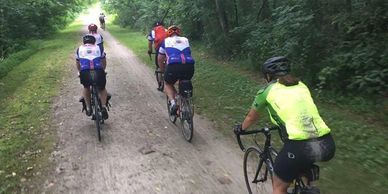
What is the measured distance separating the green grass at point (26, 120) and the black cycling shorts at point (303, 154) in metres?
4.30

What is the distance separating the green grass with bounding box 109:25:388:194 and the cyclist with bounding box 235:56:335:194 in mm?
2286

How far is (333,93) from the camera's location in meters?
10.5

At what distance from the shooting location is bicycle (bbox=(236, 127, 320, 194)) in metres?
3.98

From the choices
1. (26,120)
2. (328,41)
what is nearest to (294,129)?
(26,120)

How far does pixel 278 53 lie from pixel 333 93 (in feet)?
9.16

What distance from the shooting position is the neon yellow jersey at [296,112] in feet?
12.7

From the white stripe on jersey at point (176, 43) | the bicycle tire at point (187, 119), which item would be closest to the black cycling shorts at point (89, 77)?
the white stripe on jersey at point (176, 43)

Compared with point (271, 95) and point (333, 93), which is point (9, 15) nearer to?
point (333, 93)

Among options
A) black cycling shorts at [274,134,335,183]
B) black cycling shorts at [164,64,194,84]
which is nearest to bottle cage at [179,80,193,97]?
black cycling shorts at [164,64,194,84]

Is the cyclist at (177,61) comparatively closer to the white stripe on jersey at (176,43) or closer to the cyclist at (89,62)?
the white stripe on jersey at (176,43)

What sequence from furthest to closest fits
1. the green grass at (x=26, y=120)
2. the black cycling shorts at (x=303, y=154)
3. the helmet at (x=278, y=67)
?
the green grass at (x=26, y=120)
the helmet at (x=278, y=67)
the black cycling shorts at (x=303, y=154)

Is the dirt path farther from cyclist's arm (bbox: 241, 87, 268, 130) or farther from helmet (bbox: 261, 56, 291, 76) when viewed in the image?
Result: helmet (bbox: 261, 56, 291, 76)

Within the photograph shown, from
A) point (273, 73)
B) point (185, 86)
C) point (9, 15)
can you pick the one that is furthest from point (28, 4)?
point (273, 73)

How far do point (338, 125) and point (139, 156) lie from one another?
4.01 meters
